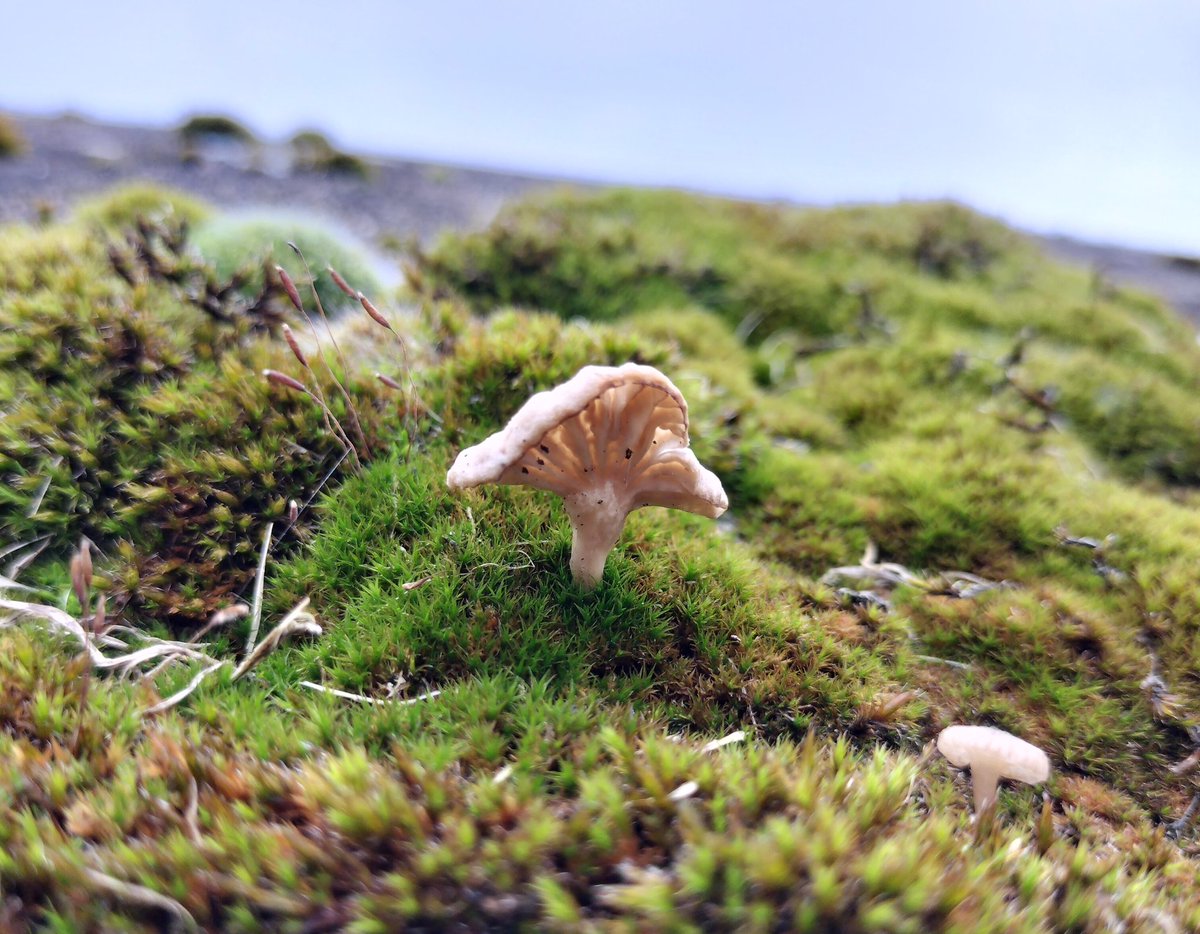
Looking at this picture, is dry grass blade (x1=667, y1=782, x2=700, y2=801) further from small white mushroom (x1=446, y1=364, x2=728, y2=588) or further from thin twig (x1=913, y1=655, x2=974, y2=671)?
thin twig (x1=913, y1=655, x2=974, y2=671)

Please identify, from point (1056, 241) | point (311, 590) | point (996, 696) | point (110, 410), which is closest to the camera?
point (311, 590)

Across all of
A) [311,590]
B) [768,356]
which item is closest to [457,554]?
[311,590]

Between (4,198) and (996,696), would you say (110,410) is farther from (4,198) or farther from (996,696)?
(4,198)

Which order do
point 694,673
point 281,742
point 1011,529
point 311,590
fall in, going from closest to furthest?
1. point 281,742
2. point 694,673
3. point 311,590
4. point 1011,529

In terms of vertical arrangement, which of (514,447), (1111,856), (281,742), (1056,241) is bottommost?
(1111,856)

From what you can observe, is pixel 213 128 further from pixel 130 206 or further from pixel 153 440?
pixel 153 440

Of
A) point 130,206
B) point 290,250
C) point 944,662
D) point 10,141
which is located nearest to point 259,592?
point 944,662

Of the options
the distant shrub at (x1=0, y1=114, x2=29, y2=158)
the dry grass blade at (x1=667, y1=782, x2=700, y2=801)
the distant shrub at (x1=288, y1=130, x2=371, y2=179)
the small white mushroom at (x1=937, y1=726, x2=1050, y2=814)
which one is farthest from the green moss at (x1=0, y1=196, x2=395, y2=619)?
the distant shrub at (x1=288, y1=130, x2=371, y2=179)
